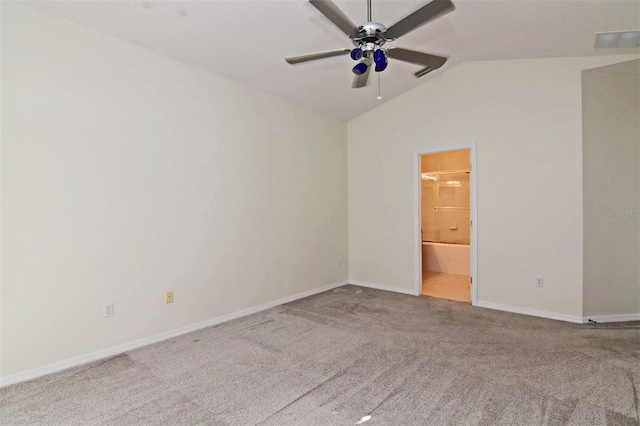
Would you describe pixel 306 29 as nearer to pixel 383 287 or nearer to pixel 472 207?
pixel 472 207

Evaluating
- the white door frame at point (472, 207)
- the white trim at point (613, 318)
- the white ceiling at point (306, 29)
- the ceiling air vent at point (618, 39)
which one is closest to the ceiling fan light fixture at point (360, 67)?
the white ceiling at point (306, 29)

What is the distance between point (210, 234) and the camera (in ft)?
11.2

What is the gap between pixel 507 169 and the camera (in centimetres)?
387

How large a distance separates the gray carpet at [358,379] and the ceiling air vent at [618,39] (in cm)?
265

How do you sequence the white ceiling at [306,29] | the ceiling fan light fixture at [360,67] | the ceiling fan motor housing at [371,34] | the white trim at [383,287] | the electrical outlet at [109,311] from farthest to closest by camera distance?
the white trim at [383,287] < the electrical outlet at [109,311] < the white ceiling at [306,29] < the ceiling fan light fixture at [360,67] < the ceiling fan motor housing at [371,34]

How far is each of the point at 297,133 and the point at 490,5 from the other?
2.55 m

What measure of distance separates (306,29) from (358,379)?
2.86 m

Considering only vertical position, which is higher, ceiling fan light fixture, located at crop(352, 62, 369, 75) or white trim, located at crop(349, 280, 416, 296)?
ceiling fan light fixture, located at crop(352, 62, 369, 75)

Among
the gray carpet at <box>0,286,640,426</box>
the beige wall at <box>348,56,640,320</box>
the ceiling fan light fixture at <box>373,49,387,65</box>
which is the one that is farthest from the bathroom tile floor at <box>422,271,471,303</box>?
the ceiling fan light fixture at <box>373,49,387,65</box>

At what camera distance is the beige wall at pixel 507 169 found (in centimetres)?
351

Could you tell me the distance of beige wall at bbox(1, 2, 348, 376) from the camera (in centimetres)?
230

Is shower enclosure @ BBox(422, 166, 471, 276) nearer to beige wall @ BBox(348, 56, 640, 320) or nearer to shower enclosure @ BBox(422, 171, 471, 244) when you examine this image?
shower enclosure @ BBox(422, 171, 471, 244)

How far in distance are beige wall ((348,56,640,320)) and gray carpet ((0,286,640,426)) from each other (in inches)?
25.3

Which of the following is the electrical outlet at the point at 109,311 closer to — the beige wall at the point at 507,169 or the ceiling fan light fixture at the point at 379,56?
the ceiling fan light fixture at the point at 379,56
